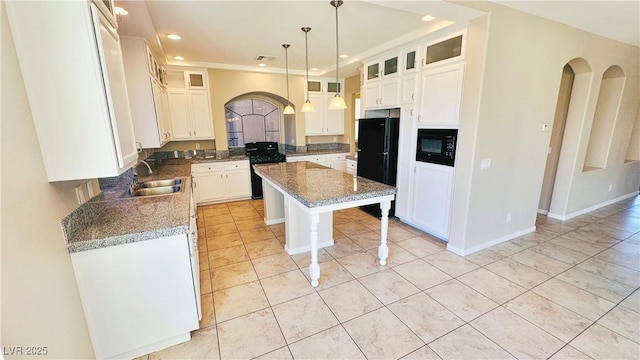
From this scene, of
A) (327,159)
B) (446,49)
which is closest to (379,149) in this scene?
(446,49)

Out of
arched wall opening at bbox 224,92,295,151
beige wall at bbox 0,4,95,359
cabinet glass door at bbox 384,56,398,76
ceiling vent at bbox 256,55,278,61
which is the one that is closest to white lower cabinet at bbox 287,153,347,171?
arched wall opening at bbox 224,92,295,151

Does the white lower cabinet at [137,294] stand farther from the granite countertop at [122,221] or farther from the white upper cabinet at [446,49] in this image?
the white upper cabinet at [446,49]

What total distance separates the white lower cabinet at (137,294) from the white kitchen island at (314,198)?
1.00 m

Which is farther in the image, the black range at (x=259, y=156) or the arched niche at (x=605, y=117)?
the black range at (x=259, y=156)

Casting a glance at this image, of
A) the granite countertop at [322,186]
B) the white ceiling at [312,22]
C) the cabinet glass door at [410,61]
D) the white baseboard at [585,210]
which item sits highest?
the white ceiling at [312,22]

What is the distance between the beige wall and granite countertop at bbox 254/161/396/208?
149cm

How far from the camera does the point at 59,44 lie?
1.19m

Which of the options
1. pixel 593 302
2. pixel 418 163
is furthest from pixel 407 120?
pixel 593 302

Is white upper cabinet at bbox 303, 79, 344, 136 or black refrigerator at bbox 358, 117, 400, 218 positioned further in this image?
white upper cabinet at bbox 303, 79, 344, 136

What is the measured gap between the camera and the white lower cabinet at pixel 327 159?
5.34 meters

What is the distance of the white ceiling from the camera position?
2.32 m

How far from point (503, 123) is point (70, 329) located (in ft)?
12.5

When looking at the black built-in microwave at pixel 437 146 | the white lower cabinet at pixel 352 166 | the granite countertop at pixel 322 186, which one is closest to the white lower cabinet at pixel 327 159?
the white lower cabinet at pixel 352 166

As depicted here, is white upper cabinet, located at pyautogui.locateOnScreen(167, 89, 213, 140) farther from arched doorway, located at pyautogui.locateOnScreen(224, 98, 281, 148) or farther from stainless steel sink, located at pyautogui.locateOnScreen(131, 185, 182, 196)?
stainless steel sink, located at pyautogui.locateOnScreen(131, 185, 182, 196)
